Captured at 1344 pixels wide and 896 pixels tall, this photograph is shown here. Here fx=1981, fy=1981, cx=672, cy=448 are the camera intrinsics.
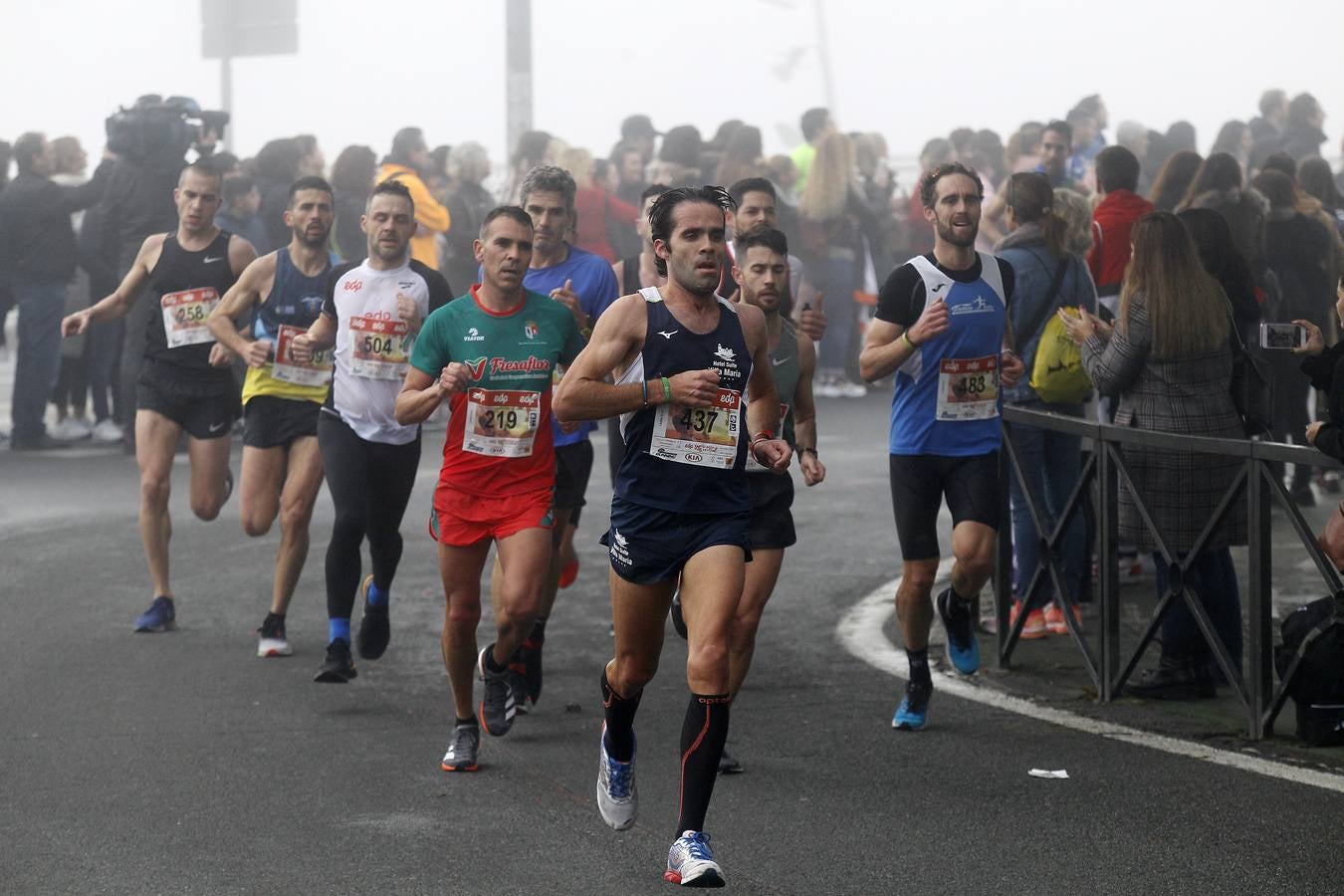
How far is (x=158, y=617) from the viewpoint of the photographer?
9094mm

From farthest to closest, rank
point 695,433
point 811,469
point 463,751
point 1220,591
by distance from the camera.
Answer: point 1220,591, point 463,751, point 811,469, point 695,433

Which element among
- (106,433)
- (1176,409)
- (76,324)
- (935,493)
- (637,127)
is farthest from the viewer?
(637,127)

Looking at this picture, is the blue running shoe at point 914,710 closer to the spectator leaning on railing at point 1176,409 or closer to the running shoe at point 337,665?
the spectator leaning on railing at point 1176,409

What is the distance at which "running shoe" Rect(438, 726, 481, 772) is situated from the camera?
651 centimetres

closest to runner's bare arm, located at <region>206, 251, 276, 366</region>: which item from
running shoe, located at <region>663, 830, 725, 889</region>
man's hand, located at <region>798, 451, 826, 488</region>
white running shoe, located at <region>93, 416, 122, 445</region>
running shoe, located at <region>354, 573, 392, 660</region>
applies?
running shoe, located at <region>354, 573, 392, 660</region>

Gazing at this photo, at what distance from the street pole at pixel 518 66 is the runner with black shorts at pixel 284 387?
37.1 feet

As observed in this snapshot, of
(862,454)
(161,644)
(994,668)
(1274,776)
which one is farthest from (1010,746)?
(862,454)

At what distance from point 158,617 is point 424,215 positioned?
7.16 meters

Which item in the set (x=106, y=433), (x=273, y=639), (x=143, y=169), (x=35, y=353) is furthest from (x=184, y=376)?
(x=106, y=433)

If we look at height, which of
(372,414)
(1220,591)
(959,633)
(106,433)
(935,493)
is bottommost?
(106,433)

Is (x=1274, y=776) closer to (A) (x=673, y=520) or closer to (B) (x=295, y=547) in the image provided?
(A) (x=673, y=520)

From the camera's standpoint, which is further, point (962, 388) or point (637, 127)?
point (637, 127)

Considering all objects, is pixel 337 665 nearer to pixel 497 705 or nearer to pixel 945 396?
pixel 497 705

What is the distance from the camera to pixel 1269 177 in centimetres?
1150
